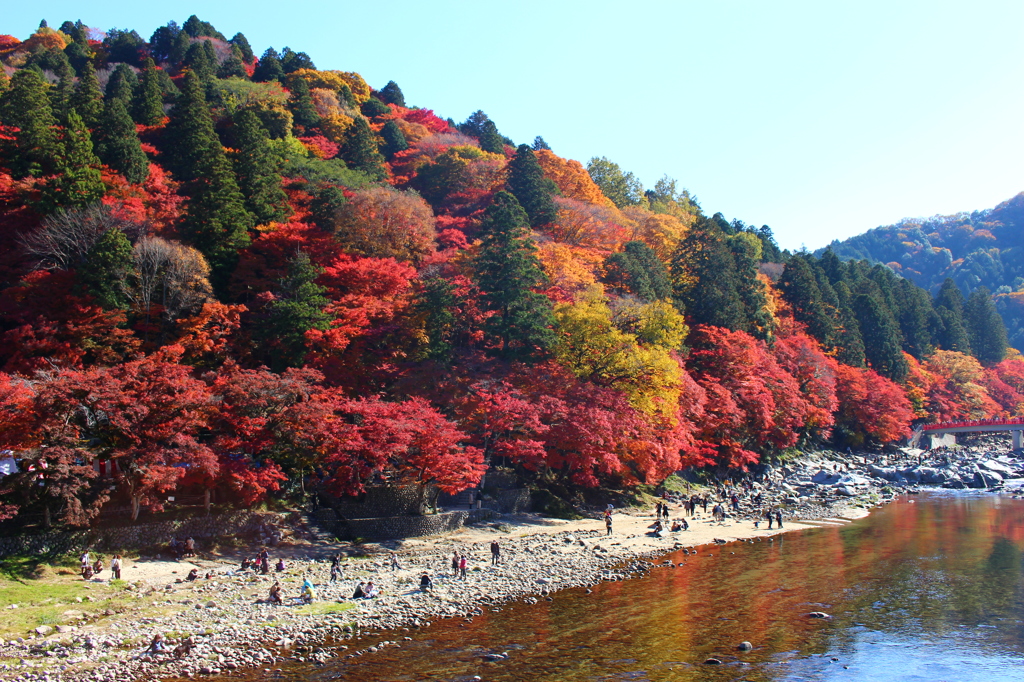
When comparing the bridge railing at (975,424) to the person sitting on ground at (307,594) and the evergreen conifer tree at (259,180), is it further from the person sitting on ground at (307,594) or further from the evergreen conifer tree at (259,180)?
the person sitting on ground at (307,594)

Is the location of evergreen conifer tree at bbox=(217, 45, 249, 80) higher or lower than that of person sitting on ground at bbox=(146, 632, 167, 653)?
higher

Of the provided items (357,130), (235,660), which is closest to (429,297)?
(235,660)

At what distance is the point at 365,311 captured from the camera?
4069cm

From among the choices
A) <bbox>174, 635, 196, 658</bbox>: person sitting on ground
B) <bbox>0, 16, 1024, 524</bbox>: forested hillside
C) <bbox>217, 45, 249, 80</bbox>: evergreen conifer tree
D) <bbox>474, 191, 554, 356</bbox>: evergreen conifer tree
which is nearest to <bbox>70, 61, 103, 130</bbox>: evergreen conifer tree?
<bbox>0, 16, 1024, 524</bbox>: forested hillside

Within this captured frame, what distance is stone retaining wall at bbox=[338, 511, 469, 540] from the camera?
32781 millimetres

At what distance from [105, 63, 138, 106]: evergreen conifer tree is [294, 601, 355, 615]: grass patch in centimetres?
5898

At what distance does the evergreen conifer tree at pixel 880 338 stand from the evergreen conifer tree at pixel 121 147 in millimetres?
78670

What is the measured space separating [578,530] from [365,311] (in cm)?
1750

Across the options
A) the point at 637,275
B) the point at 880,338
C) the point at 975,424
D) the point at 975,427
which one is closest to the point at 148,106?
the point at 637,275

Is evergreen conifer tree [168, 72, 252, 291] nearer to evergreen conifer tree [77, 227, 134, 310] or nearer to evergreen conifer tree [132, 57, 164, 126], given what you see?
evergreen conifer tree [77, 227, 134, 310]

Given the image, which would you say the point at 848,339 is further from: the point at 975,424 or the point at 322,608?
the point at 322,608

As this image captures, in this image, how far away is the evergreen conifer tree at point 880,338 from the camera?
81.7 metres

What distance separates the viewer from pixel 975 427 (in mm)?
75688

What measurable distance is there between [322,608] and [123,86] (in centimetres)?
6483
